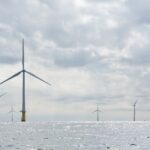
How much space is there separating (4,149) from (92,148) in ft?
Answer: 72.6

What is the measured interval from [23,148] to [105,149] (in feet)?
69.8

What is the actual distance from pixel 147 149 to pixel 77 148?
17530mm

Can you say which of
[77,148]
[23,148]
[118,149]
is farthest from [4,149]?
[118,149]

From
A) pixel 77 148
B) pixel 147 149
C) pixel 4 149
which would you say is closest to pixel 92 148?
pixel 77 148

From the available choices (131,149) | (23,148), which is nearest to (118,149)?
(131,149)

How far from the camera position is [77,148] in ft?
420

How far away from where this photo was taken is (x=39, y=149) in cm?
12338

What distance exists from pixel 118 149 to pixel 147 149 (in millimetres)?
7204

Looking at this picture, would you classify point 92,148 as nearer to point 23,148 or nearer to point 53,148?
point 53,148

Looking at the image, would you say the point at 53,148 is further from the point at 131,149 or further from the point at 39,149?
the point at 131,149

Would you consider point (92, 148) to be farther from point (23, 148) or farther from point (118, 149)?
point (23, 148)

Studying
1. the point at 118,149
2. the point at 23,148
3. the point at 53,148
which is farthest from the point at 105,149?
the point at 23,148

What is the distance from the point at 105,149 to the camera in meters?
124

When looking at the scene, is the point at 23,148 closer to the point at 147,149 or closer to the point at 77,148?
the point at 77,148
